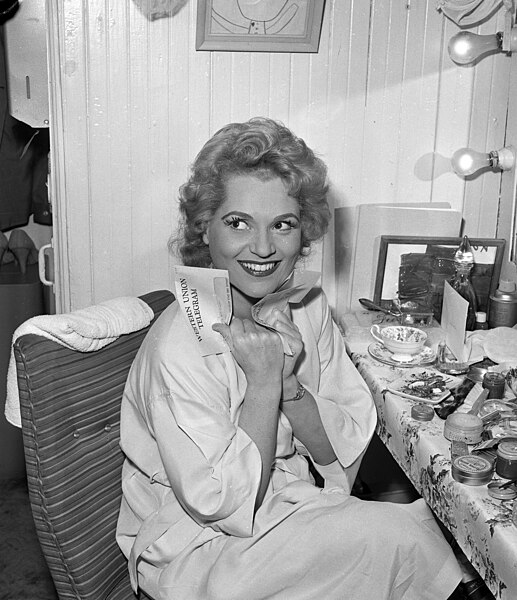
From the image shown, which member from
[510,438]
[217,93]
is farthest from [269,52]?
[510,438]

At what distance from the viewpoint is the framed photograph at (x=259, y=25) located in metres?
2.11

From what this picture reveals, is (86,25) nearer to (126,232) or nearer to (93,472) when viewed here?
(126,232)

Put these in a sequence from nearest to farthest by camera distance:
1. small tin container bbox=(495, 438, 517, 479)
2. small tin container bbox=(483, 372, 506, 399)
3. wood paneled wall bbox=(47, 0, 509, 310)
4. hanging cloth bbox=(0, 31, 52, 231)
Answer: small tin container bbox=(495, 438, 517, 479)
small tin container bbox=(483, 372, 506, 399)
wood paneled wall bbox=(47, 0, 509, 310)
hanging cloth bbox=(0, 31, 52, 231)

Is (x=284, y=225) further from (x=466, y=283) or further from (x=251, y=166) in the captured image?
(x=466, y=283)

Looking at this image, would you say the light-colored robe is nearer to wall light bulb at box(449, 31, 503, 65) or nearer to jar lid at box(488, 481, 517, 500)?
jar lid at box(488, 481, 517, 500)

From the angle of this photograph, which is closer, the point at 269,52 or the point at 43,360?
the point at 43,360

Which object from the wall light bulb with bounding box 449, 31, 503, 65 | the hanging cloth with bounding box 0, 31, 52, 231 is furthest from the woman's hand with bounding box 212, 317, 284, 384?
the hanging cloth with bounding box 0, 31, 52, 231

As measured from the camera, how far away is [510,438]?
133cm

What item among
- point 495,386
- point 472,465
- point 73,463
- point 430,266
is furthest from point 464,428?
point 430,266

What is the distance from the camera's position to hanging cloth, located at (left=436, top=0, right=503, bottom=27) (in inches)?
86.0

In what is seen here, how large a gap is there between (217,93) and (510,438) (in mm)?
1332

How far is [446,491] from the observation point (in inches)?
51.0

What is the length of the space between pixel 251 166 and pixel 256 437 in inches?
21.0

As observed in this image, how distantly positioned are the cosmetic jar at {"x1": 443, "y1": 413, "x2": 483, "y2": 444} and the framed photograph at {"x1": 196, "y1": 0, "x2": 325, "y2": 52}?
→ 1.23 meters
